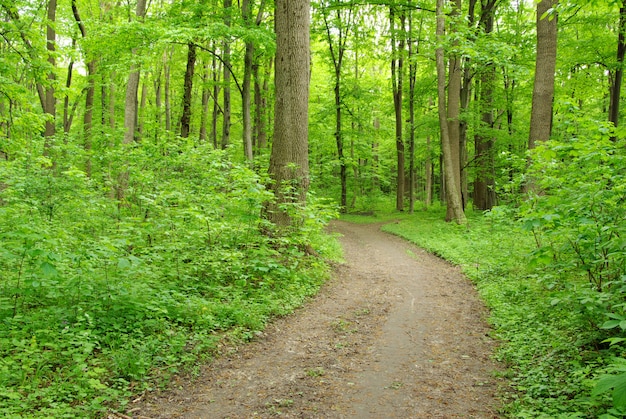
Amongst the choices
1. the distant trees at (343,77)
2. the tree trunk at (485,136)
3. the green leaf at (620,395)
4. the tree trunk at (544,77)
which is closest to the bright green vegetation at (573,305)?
the green leaf at (620,395)

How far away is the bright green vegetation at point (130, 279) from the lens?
12.6 feet

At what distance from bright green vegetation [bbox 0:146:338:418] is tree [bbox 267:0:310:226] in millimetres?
743

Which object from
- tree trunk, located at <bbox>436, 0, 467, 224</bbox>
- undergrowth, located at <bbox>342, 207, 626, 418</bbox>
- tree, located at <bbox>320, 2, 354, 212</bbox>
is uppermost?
tree, located at <bbox>320, 2, 354, 212</bbox>

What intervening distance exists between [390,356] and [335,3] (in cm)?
1948

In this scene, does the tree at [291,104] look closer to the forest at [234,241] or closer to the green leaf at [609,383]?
the forest at [234,241]

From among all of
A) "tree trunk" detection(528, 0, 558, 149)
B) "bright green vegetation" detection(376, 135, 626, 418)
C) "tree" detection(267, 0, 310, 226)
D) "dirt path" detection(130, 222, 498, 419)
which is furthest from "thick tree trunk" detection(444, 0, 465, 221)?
"bright green vegetation" detection(376, 135, 626, 418)

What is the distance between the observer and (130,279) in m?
5.46

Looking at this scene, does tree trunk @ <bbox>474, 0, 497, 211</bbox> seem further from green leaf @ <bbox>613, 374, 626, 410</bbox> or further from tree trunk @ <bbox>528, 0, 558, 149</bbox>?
green leaf @ <bbox>613, 374, 626, 410</bbox>

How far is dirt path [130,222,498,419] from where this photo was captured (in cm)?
374

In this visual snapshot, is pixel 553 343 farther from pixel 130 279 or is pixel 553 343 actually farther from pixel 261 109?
pixel 261 109

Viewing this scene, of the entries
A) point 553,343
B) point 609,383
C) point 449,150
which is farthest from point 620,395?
point 449,150

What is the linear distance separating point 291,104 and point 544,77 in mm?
6915

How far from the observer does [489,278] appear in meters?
8.38

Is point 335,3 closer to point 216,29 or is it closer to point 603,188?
point 216,29
